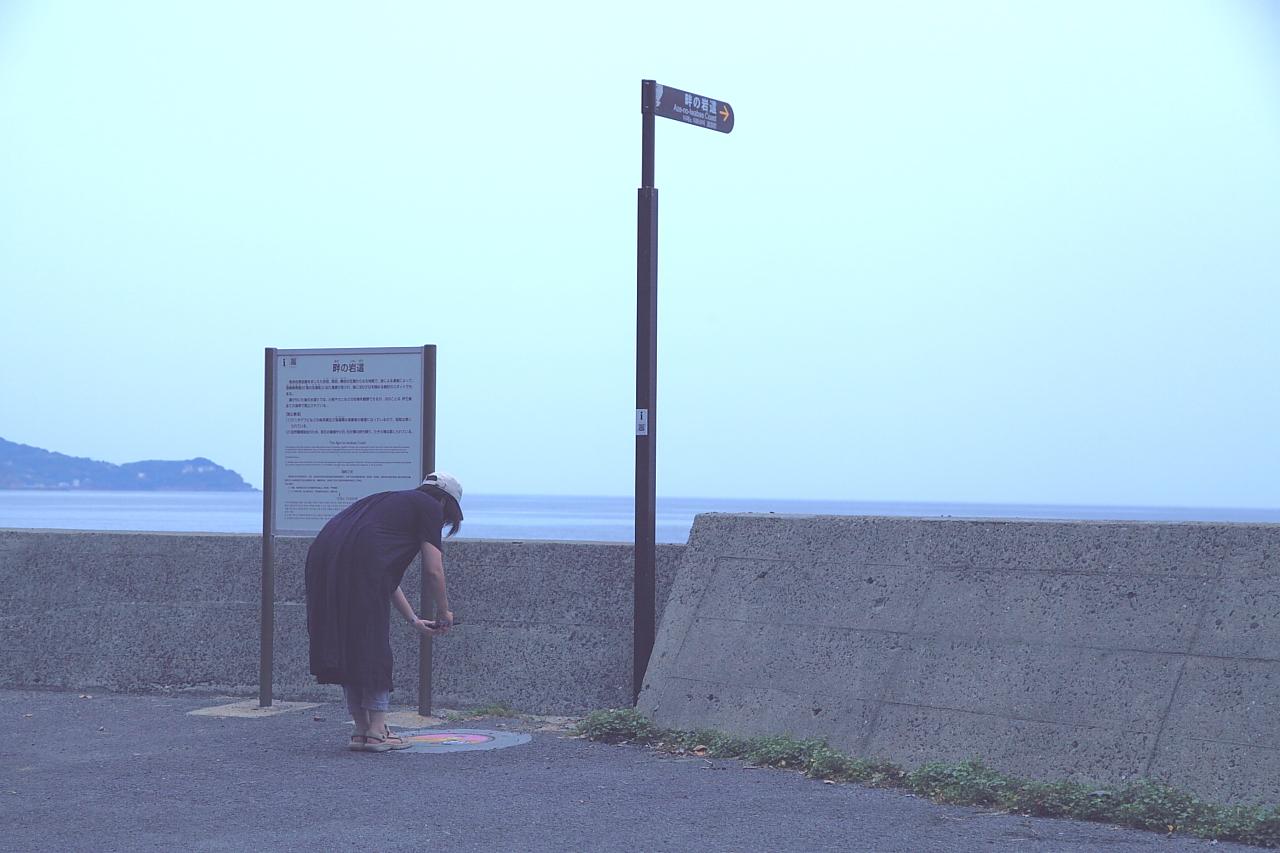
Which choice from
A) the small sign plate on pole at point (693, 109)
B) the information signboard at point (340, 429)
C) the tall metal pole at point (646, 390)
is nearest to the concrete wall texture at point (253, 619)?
the tall metal pole at point (646, 390)

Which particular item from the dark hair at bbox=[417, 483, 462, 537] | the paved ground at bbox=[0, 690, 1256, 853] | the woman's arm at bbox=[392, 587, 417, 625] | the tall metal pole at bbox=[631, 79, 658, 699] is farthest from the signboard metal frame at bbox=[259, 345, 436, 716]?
the tall metal pole at bbox=[631, 79, 658, 699]

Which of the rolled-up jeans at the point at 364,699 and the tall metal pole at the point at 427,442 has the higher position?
the tall metal pole at the point at 427,442

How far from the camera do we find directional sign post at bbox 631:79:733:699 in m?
8.53

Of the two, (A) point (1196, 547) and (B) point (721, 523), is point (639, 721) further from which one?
(A) point (1196, 547)

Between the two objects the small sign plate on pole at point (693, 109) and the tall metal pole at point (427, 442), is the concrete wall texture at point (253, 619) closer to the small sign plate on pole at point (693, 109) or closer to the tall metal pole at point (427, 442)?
the tall metal pole at point (427, 442)

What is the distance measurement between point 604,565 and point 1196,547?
12.4 ft

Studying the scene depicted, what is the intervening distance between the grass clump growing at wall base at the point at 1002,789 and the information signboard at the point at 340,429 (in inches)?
101

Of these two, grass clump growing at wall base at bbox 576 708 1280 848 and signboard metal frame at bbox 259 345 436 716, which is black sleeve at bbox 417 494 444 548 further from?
grass clump growing at wall base at bbox 576 708 1280 848

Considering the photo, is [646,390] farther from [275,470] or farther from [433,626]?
[275,470]

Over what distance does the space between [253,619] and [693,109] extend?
468 cm

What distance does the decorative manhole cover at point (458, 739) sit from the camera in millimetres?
7836

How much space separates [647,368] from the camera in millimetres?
8625

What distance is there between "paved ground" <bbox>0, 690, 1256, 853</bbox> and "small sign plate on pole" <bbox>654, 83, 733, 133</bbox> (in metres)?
3.84

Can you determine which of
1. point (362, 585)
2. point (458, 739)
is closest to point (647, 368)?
point (362, 585)
